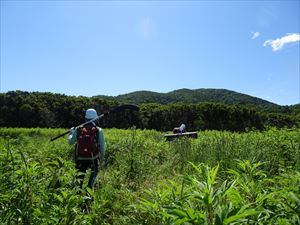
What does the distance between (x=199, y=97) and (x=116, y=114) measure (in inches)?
3222

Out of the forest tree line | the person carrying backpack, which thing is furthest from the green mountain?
the person carrying backpack

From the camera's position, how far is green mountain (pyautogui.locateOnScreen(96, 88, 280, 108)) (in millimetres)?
127044

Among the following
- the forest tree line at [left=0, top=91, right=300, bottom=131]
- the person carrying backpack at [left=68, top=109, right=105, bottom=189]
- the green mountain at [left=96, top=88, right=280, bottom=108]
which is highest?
the green mountain at [left=96, top=88, right=280, bottom=108]

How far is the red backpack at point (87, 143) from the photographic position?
21.2 feet

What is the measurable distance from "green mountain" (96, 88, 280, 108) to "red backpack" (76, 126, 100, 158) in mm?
117413

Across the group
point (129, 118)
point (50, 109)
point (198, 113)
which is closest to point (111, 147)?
point (129, 118)

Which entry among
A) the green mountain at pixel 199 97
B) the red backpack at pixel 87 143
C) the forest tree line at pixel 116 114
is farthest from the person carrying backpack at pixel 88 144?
the green mountain at pixel 199 97

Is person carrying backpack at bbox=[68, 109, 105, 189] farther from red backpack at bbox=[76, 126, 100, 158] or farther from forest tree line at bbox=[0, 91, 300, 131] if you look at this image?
forest tree line at bbox=[0, 91, 300, 131]

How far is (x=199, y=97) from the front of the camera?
13388cm

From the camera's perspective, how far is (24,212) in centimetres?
237

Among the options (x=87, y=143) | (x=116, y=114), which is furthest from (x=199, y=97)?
(x=87, y=143)

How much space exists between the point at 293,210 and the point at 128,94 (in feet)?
437

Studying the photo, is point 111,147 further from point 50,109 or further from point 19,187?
point 50,109

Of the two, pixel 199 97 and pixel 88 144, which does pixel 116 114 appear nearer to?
pixel 88 144
